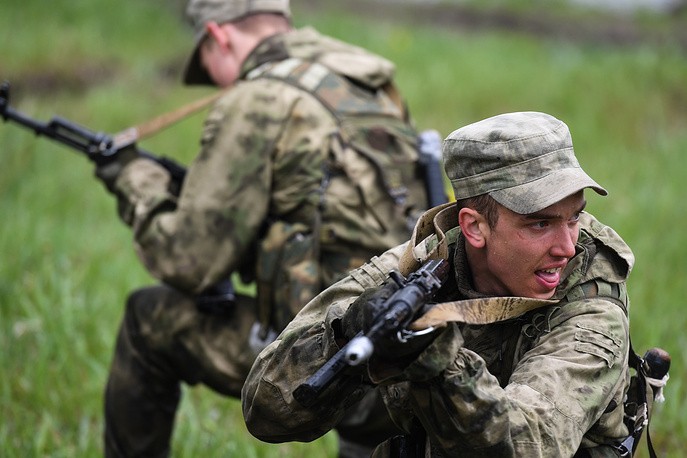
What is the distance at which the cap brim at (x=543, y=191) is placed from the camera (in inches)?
88.7

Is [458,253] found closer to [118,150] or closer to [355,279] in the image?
[355,279]

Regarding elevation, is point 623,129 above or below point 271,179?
below

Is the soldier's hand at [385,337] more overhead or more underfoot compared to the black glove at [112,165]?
more overhead

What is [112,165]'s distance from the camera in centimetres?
400

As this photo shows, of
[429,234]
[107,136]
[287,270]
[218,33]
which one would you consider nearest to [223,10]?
[218,33]

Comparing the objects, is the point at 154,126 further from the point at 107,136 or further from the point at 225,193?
the point at 225,193

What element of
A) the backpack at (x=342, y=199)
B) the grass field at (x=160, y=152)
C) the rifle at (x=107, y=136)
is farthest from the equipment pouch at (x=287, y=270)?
the grass field at (x=160, y=152)

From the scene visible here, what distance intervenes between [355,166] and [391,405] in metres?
1.35

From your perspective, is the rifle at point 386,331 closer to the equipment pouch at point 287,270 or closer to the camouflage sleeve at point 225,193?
the equipment pouch at point 287,270

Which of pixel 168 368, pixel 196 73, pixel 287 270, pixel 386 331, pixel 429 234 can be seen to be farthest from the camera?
pixel 196 73

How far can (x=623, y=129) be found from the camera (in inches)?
322

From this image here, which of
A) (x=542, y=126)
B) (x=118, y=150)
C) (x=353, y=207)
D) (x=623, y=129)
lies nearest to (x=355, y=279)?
(x=542, y=126)

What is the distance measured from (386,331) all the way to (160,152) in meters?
5.90

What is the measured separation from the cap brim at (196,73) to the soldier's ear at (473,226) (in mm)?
2003
